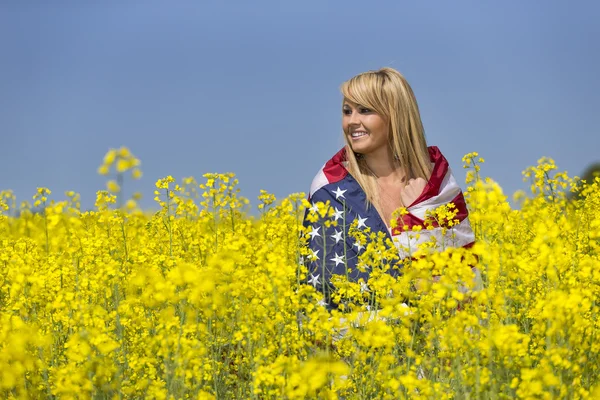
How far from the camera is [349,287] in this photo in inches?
155

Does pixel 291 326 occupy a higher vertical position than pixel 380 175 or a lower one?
lower

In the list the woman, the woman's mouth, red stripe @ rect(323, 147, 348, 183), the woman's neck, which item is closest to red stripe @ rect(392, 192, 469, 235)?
the woman

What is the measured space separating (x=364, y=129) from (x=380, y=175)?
326mm

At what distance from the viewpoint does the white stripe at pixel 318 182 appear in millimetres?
4984

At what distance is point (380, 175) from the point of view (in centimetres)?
514

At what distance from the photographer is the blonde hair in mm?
4984

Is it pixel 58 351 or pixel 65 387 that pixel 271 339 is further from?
pixel 58 351

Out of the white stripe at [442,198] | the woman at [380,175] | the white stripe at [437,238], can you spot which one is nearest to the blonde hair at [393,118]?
the woman at [380,175]

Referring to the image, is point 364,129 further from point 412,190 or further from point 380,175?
point 412,190

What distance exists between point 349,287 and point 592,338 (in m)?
1.11

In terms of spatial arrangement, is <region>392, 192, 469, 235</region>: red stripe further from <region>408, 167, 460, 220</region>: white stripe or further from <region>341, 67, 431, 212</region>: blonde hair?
<region>341, 67, 431, 212</region>: blonde hair

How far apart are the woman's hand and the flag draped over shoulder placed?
0.13 feet

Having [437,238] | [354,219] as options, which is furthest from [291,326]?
[437,238]

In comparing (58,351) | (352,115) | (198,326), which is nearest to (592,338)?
(198,326)
